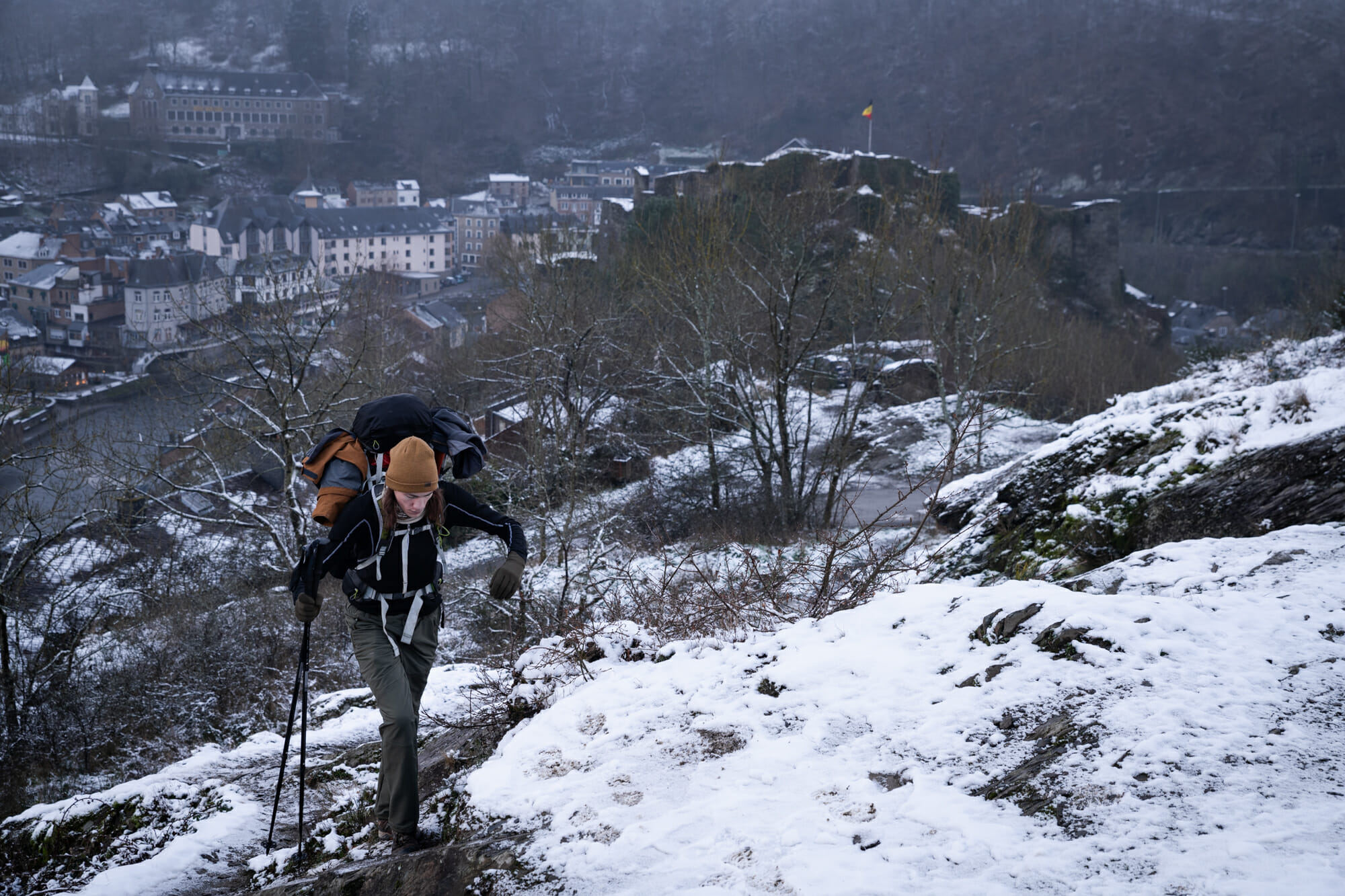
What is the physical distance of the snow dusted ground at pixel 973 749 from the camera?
2658 millimetres

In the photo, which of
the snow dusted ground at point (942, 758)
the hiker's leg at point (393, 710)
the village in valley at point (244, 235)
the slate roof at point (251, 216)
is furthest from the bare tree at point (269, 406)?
the slate roof at point (251, 216)

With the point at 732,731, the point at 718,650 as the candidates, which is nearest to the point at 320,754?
the point at 718,650

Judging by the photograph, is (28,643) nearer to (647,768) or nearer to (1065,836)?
(647,768)

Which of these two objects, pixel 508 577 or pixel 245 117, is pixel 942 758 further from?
pixel 245 117

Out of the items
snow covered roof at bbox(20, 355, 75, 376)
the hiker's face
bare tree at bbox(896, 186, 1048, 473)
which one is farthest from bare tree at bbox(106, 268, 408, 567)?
snow covered roof at bbox(20, 355, 75, 376)

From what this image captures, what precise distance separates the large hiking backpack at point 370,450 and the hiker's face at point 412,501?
5.6 inches

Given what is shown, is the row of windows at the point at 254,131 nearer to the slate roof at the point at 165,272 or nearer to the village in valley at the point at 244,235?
the village in valley at the point at 244,235

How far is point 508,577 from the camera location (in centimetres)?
378

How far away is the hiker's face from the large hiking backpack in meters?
0.14

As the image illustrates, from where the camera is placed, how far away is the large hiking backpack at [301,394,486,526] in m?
3.59

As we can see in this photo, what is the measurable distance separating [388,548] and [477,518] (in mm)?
406

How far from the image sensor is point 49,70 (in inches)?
3824

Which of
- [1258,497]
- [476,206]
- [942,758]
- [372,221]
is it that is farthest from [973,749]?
[476,206]

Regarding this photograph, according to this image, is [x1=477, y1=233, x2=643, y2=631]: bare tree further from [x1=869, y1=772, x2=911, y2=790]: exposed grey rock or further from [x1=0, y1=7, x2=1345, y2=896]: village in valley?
[x1=869, y1=772, x2=911, y2=790]: exposed grey rock
